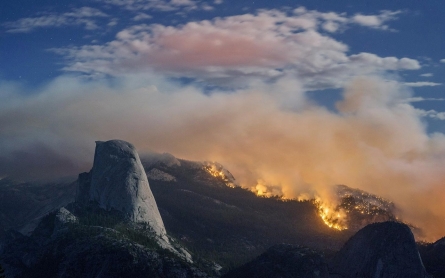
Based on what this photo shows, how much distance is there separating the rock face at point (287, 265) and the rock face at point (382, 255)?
6.59m

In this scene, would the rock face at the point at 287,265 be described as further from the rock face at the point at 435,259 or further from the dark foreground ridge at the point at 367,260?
the rock face at the point at 435,259

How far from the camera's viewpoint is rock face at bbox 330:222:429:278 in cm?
15450

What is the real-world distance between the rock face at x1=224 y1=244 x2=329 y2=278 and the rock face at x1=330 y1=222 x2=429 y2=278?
6.59 m

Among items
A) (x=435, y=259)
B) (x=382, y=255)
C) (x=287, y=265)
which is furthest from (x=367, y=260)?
(x=435, y=259)

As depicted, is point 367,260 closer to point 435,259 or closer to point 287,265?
point 287,265

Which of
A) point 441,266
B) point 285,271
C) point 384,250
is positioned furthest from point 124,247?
point 441,266

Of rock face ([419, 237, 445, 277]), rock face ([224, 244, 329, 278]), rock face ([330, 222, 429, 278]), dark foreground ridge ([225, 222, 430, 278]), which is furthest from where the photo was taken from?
rock face ([419, 237, 445, 277])

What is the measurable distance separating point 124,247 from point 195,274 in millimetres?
25648

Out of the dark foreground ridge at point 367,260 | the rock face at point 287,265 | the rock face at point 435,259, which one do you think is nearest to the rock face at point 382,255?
the dark foreground ridge at point 367,260

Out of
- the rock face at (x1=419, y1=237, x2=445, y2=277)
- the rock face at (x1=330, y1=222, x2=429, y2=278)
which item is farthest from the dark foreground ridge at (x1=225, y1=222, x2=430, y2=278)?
the rock face at (x1=419, y1=237, x2=445, y2=277)

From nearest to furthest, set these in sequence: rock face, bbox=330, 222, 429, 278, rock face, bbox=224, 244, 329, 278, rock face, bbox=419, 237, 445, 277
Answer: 1. rock face, bbox=330, 222, 429, 278
2. rock face, bbox=224, 244, 329, 278
3. rock face, bbox=419, 237, 445, 277

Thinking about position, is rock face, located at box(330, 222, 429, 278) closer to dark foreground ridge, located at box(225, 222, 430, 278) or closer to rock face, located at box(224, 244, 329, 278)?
dark foreground ridge, located at box(225, 222, 430, 278)

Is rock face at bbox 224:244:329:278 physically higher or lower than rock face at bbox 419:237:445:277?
lower

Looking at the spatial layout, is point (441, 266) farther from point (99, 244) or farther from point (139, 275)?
point (99, 244)
